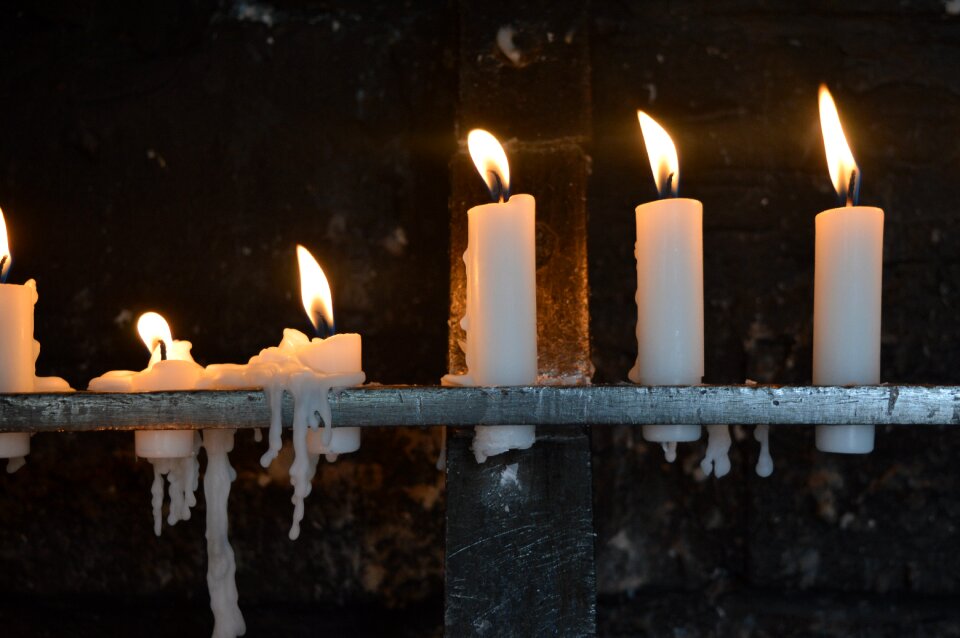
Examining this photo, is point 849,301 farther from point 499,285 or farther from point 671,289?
point 499,285

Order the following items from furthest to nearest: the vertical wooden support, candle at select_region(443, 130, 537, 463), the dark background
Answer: the dark background → the vertical wooden support → candle at select_region(443, 130, 537, 463)

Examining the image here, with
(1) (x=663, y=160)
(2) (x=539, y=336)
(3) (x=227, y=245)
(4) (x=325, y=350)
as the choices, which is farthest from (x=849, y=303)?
(3) (x=227, y=245)

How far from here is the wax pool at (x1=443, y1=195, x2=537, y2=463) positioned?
71 centimetres

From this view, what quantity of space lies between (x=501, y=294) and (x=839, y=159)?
404mm

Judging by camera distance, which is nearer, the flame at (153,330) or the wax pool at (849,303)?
the wax pool at (849,303)

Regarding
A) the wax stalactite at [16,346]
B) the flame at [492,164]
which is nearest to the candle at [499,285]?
the flame at [492,164]

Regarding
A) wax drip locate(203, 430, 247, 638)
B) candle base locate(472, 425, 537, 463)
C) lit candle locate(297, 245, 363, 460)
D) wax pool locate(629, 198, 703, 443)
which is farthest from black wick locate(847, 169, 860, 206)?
wax drip locate(203, 430, 247, 638)

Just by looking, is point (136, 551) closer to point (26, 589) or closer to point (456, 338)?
point (26, 589)

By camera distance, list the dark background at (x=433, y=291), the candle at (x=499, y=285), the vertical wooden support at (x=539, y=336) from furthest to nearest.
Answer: the dark background at (x=433, y=291) < the vertical wooden support at (x=539, y=336) < the candle at (x=499, y=285)

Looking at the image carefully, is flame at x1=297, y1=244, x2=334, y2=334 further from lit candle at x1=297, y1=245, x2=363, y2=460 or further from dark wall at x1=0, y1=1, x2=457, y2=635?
dark wall at x1=0, y1=1, x2=457, y2=635

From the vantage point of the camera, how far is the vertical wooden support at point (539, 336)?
0.81 metres

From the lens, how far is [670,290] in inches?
28.3

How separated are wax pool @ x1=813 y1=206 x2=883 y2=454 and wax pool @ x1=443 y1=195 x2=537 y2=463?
306mm

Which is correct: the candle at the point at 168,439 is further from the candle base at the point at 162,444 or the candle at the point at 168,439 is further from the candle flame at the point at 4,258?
the candle flame at the point at 4,258
